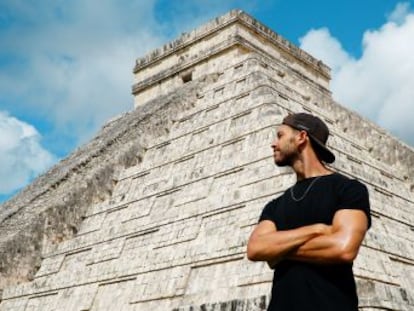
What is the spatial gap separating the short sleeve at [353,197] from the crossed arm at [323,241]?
0.07ft

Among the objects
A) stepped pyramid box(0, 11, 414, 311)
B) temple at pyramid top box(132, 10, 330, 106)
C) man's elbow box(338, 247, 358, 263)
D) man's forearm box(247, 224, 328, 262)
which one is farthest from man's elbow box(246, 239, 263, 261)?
temple at pyramid top box(132, 10, 330, 106)

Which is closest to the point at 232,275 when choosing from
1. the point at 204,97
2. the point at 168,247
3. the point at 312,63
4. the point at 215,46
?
the point at 168,247

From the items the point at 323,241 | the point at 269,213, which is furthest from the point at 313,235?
the point at 269,213

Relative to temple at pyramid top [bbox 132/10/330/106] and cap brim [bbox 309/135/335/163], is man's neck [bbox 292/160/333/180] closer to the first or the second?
cap brim [bbox 309/135/335/163]

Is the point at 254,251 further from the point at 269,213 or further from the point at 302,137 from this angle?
the point at 302,137

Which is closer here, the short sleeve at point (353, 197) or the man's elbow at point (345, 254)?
the man's elbow at point (345, 254)

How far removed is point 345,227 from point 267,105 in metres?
5.94

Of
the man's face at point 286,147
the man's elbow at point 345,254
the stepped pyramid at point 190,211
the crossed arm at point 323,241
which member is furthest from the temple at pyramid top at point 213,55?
the man's elbow at point 345,254

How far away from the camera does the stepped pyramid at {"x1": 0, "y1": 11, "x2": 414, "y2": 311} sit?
556 cm

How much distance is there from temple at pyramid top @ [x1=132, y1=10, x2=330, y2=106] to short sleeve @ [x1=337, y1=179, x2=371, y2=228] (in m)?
10.5

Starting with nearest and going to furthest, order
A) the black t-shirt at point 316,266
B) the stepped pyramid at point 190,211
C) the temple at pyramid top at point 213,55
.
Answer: the black t-shirt at point 316,266, the stepped pyramid at point 190,211, the temple at pyramid top at point 213,55

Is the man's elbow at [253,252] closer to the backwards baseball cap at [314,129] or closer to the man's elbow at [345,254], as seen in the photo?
the man's elbow at [345,254]

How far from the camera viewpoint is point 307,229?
75.8 inches

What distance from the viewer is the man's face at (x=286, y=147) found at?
2.25 meters
